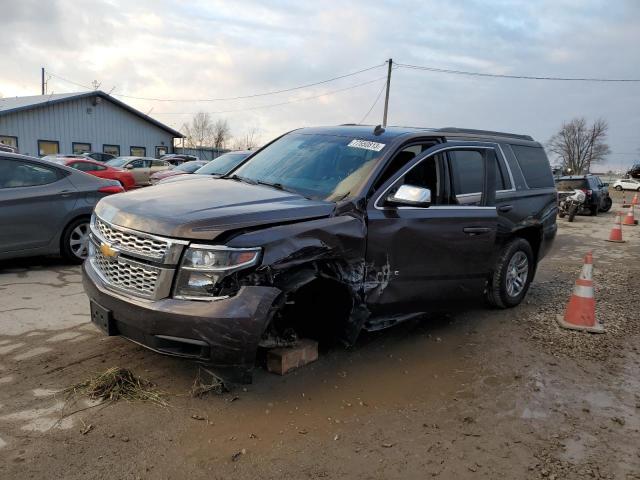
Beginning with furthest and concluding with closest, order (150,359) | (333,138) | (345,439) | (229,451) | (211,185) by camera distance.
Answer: (333,138) → (211,185) → (150,359) → (345,439) → (229,451)

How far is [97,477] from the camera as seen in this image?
104 inches

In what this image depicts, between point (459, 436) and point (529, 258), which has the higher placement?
point (529, 258)

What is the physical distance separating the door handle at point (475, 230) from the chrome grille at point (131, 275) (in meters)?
2.77

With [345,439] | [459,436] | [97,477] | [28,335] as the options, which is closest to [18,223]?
[28,335]

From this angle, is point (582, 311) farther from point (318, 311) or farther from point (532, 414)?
point (318, 311)

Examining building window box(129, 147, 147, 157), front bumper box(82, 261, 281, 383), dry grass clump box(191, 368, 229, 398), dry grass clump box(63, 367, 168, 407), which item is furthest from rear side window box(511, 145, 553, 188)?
building window box(129, 147, 147, 157)

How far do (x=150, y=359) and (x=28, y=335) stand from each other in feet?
4.11

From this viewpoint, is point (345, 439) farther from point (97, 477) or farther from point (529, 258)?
point (529, 258)

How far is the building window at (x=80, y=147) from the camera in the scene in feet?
111

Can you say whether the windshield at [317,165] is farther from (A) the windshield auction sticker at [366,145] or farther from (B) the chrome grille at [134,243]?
(B) the chrome grille at [134,243]

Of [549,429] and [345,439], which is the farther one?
[549,429]

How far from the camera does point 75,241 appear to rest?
6820 mm

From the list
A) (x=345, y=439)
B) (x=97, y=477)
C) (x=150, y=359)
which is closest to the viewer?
(x=97, y=477)

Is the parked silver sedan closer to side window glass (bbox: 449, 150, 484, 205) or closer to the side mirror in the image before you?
the side mirror
